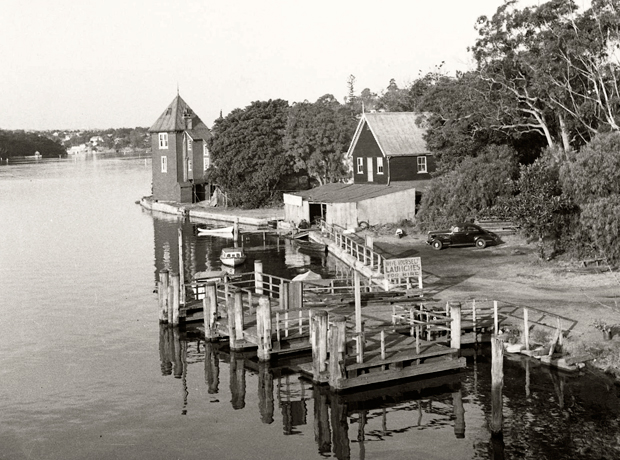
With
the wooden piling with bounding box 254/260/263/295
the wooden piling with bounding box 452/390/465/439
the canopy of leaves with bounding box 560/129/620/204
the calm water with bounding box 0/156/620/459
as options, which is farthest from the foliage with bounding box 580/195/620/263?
the wooden piling with bounding box 254/260/263/295

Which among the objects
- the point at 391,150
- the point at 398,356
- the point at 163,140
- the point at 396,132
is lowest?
the point at 398,356

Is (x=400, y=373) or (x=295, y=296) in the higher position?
(x=295, y=296)

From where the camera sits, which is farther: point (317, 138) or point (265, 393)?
point (317, 138)

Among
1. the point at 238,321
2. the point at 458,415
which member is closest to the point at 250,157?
the point at 238,321

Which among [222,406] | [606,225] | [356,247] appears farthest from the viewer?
[356,247]

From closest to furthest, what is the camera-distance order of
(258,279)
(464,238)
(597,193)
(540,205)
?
(258,279), (597,193), (540,205), (464,238)

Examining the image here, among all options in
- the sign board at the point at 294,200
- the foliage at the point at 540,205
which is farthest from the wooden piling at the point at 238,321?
the sign board at the point at 294,200

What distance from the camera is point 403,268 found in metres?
40.2

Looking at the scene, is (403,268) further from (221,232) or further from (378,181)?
(221,232)

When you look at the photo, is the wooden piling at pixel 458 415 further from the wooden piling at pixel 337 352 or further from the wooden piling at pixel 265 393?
the wooden piling at pixel 265 393

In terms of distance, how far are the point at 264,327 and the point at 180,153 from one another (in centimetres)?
7715

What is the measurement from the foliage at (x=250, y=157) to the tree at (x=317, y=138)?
196 centimetres

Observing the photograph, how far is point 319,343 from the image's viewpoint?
99.1ft

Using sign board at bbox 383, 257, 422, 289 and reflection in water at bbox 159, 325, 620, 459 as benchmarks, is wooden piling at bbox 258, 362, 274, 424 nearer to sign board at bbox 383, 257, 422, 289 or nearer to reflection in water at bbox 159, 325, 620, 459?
reflection in water at bbox 159, 325, 620, 459
